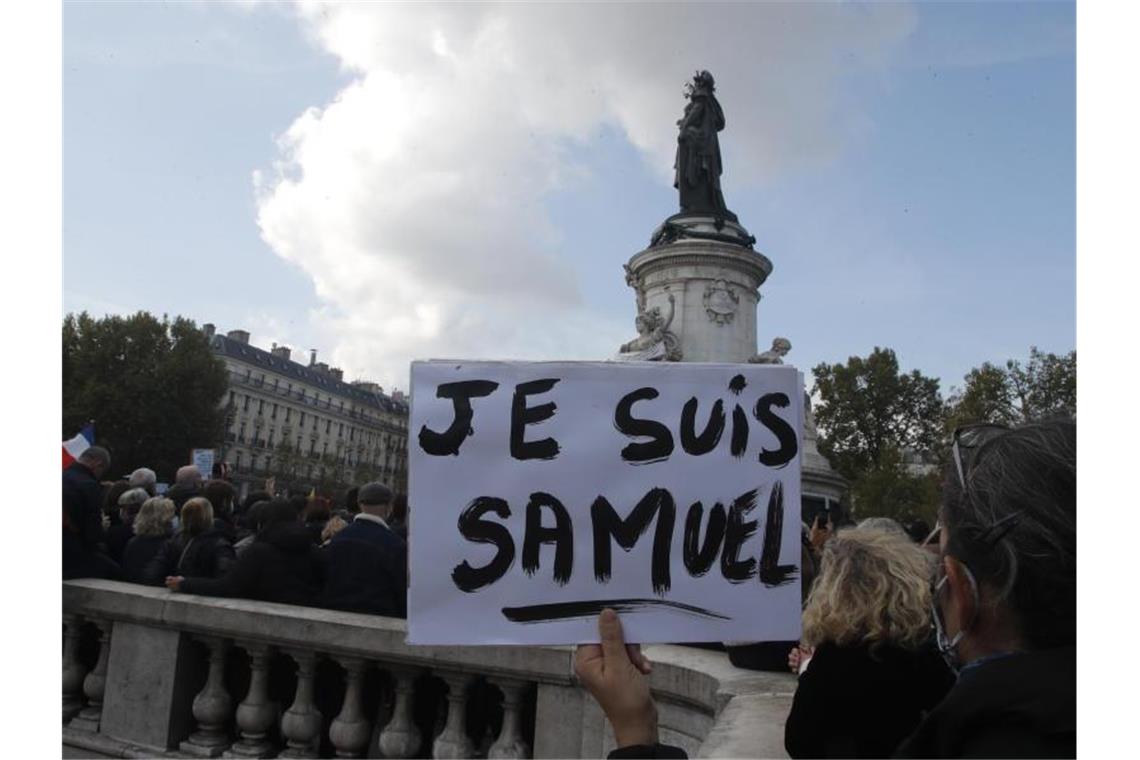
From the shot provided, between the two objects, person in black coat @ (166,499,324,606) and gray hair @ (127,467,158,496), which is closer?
person in black coat @ (166,499,324,606)

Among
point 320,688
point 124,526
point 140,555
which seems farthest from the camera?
point 124,526

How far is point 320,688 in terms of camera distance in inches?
155

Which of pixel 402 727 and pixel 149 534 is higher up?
pixel 149 534

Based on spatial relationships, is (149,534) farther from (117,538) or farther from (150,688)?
(150,688)

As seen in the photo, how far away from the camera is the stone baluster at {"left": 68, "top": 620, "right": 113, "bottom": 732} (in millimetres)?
4102

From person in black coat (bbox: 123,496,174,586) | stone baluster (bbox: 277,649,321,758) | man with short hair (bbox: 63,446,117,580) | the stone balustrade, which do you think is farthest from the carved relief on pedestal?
stone baluster (bbox: 277,649,321,758)

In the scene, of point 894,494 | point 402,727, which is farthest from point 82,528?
point 894,494

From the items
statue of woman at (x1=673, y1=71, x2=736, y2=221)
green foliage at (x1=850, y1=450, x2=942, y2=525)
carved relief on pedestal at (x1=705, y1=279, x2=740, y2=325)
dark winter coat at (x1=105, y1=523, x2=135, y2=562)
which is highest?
statue of woman at (x1=673, y1=71, x2=736, y2=221)

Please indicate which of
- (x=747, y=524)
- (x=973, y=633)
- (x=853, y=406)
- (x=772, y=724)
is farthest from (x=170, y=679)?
(x=853, y=406)

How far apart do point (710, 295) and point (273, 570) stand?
16.6 m

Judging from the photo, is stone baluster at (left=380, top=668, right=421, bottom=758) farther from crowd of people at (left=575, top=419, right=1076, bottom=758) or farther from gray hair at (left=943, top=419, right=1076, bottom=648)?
gray hair at (left=943, top=419, right=1076, bottom=648)

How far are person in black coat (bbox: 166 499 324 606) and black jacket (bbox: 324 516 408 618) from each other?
13 centimetres

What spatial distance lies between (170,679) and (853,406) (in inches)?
1877

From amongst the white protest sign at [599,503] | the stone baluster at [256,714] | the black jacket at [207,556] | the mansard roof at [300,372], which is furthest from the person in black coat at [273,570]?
the mansard roof at [300,372]
